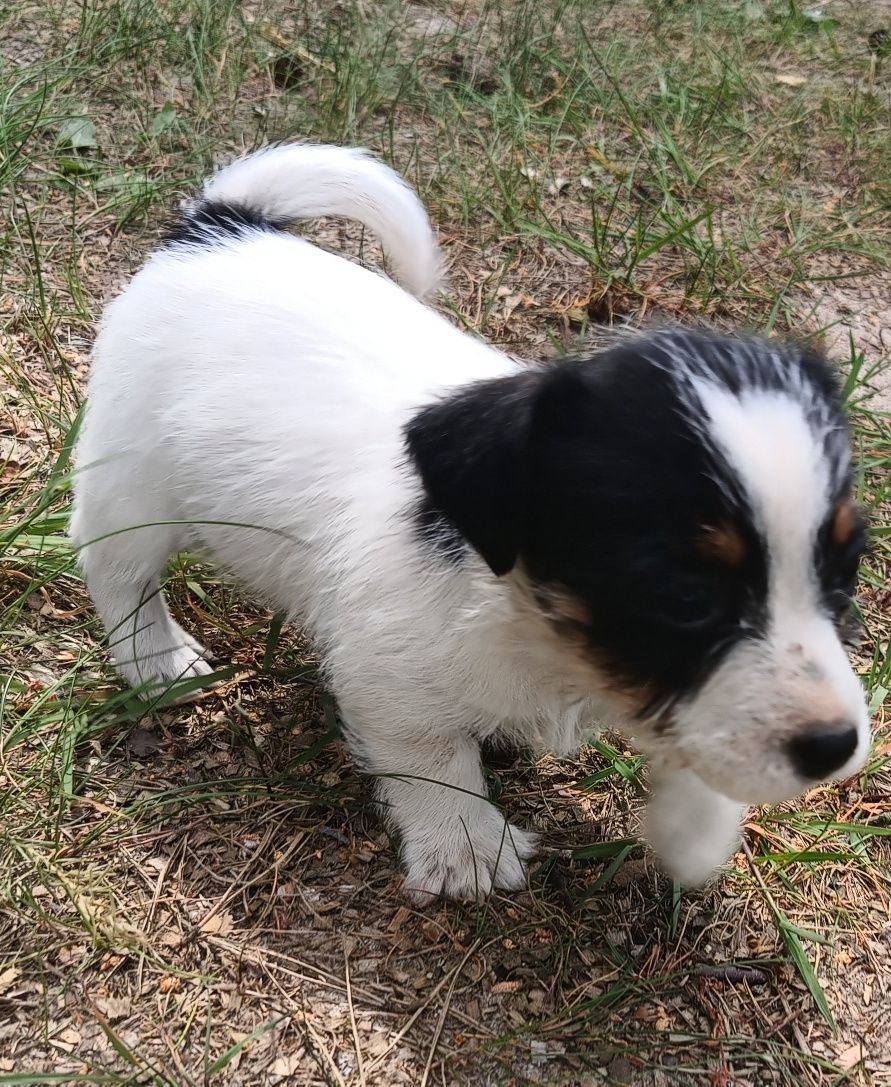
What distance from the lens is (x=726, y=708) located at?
2021 millimetres

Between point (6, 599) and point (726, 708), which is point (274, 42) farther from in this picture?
point (726, 708)

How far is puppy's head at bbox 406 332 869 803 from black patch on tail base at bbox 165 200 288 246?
4.64 feet

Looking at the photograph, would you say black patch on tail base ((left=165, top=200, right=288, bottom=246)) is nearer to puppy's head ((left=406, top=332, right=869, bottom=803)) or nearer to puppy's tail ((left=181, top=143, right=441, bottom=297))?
puppy's tail ((left=181, top=143, right=441, bottom=297))

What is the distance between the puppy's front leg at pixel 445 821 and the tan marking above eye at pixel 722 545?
1.08 m

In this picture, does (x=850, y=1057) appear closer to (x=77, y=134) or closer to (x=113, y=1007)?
(x=113, y=1007)

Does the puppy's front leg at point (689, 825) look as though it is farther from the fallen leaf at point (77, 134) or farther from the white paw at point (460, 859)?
the fallen leaf at point (77, 134)

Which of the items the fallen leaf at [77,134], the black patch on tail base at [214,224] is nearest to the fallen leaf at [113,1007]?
the black patch on tail base at [214,224]

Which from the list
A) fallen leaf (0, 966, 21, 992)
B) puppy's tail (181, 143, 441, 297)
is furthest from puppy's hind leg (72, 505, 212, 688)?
puppy's tail (181, 143, 441, 297)

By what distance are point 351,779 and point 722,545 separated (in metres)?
1.64

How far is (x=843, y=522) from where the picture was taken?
6.75 feet

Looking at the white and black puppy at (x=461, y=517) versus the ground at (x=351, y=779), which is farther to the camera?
the ground at (x=351, y=779)

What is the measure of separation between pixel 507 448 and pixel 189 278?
1450 mm

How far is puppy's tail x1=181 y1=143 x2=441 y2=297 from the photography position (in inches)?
129

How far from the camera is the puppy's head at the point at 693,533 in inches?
Result: 77.0
